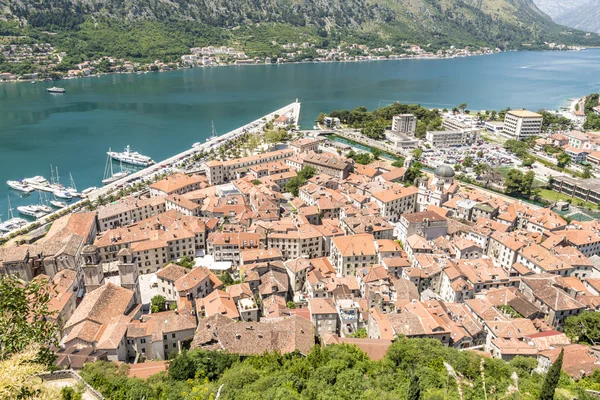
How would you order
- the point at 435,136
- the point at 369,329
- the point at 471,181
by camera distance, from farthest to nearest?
the point at 435,136
the point at 471,181
the point at 369,329

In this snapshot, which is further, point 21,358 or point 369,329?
point 369,329

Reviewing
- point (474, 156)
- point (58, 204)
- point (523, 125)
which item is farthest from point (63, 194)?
point (523, 125)

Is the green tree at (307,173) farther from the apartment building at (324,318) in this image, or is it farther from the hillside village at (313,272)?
the apartment building at (324,318)

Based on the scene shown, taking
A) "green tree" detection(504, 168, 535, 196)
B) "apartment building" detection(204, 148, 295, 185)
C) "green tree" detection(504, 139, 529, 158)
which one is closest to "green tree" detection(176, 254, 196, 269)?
"apartment building" detection(204, 148, 295, 185)

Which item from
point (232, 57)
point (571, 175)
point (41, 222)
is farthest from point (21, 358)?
point (232, 57)

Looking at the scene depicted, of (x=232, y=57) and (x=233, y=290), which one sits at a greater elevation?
(x=232, y=57)

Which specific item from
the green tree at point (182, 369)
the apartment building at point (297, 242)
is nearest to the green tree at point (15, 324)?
the green tree at point (182, 369)

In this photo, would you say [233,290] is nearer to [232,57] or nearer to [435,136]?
[435,136]
